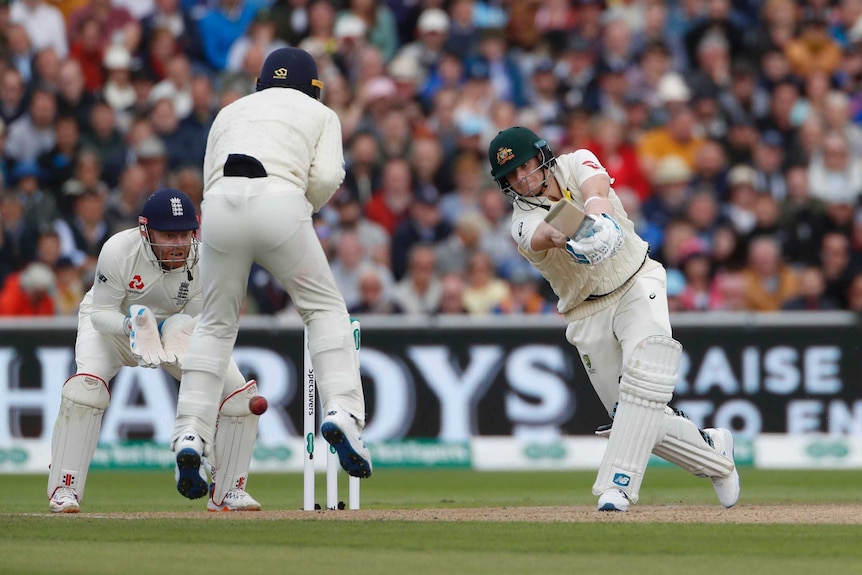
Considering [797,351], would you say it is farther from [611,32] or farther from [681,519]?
[681,519]

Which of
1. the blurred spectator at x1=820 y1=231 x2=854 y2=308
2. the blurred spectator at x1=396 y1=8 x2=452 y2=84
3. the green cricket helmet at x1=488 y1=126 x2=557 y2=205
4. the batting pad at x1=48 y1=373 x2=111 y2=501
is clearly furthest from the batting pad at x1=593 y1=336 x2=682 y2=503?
the blurred spectator at x1=396 y1=8 x2=452 y2=84

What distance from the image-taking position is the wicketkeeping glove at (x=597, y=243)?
787 centimetres

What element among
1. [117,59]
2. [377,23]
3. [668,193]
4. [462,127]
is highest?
[377,23]

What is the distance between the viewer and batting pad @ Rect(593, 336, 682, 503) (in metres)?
8.22

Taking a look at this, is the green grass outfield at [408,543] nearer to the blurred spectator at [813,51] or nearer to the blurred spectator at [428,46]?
the blurred spectator at [428,46]

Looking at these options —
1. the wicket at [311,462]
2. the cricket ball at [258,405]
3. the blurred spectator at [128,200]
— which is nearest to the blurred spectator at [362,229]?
the blurred spectator at [128,200]

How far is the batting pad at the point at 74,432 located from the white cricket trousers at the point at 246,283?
164cm

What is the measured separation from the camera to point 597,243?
7.87m

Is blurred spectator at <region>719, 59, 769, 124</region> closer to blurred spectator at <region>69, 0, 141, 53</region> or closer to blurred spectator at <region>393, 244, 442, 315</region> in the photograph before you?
blurred spectator at <region>393, 244, 442, 315</region>

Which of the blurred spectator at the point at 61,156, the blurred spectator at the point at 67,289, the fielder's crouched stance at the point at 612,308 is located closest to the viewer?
the fielder's crouched stance at the point at 612,308

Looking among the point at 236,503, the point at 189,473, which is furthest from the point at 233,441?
the point at 189,473

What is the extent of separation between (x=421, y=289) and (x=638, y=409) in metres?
6.25

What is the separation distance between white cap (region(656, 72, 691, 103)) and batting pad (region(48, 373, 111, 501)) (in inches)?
342

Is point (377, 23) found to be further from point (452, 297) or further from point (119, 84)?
point (452, 297)
